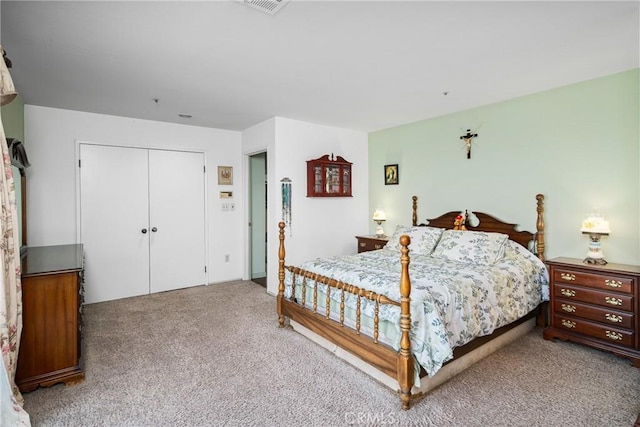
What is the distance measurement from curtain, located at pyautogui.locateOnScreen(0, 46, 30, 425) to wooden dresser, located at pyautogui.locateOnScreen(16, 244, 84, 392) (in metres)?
0.19

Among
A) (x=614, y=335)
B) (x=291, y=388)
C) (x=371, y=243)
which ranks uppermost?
(x=371, y=243)

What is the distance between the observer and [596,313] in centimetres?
279

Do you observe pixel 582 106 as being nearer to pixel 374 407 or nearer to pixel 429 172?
pixel 429 172

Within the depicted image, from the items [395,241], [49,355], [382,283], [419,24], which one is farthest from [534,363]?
[49,355]

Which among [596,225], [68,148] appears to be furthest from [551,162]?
[68,148]

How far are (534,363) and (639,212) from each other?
1.63 metres

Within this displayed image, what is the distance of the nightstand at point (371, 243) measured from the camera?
4646mm

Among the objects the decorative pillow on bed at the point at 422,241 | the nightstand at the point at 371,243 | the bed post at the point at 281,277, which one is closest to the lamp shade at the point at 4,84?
the bed post at the point at 281,277

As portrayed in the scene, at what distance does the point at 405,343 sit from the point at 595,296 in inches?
75.2

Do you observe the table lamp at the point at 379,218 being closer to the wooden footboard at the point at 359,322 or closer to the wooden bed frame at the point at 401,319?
the wooden bed frame at the point at 401,319

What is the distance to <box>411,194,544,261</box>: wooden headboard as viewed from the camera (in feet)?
11.2

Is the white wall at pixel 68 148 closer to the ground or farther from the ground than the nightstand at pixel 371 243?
farther from the ground

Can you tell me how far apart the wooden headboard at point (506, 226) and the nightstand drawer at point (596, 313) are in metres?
0.59

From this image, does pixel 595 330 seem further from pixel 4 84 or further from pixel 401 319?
pixel 4 84
